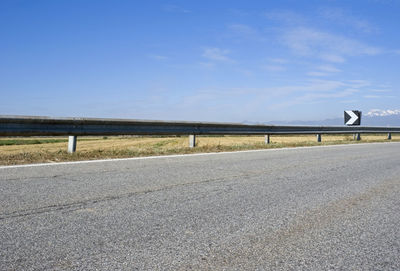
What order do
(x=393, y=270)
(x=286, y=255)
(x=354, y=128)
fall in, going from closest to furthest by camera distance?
(x=393, y=270)
(x=286, y=255)
(x=354, y=128)

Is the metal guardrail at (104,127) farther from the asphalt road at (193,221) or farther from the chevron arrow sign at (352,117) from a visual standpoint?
the chevron arrow sign at (352,117)

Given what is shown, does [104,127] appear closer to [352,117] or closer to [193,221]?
[193,221]

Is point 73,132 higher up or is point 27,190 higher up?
point 73,132

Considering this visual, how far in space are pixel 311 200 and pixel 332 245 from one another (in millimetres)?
1657

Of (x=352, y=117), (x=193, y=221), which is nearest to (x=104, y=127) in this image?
(x=193, y=221)

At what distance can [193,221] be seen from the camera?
346cm

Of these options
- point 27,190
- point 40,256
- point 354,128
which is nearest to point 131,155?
point 27,190

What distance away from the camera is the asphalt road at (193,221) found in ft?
8.36

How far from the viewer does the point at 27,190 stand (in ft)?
15.1

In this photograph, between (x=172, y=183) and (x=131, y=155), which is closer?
(x=172, y=183)

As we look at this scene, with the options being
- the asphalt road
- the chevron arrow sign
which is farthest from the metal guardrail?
the chevron arrow sign

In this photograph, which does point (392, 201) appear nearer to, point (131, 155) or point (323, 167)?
point (323, 167)

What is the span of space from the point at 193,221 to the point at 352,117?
70.1 feet

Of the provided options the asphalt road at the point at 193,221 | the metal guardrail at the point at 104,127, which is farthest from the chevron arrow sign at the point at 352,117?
the asphalt road at the point at 193,221
